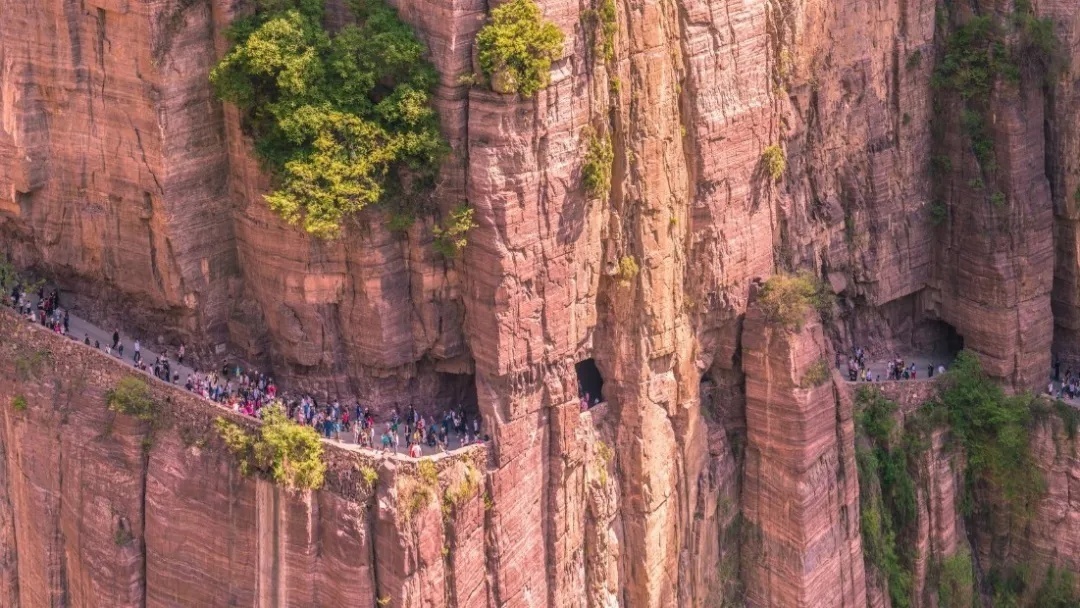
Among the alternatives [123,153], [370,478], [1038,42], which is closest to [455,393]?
[370,478]

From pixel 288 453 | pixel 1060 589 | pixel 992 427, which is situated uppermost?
pixel 288 453

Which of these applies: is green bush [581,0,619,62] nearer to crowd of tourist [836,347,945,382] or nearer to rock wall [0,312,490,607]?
rock wall [0,312,490,607]

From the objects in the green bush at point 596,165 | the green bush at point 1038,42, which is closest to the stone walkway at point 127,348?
the green bush at point 596,165

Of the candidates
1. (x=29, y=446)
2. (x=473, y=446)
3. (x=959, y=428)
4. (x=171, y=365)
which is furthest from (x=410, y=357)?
(x=959, y=428)

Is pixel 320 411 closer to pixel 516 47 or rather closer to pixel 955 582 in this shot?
pixel 516 47

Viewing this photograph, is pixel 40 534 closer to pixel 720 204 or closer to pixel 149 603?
pixel 149 603

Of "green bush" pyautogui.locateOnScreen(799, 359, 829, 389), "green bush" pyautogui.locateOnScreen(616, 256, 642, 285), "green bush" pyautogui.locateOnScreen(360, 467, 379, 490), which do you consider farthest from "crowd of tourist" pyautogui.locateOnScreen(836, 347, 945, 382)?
"green bush" pyautogui.locateOnScreen(360, 467, 379, 490)
